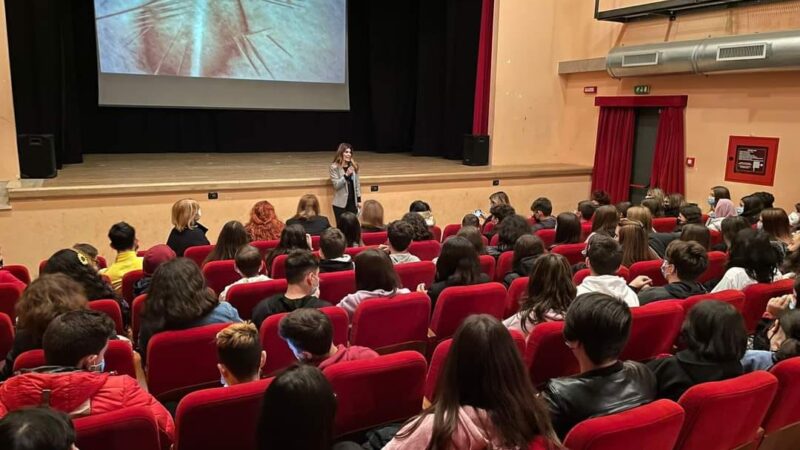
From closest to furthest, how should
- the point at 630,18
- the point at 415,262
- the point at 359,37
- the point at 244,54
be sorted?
1. the point at 415,262
2. the point at 630,18
3. the point at 244,54
4. the point at 359,37

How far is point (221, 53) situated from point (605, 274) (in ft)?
23.6

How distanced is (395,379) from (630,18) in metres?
7.75

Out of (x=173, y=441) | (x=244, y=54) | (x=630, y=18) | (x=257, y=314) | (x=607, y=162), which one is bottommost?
(x=173, y=441)

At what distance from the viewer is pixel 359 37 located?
11.0 m

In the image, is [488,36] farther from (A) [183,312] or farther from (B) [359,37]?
(A) [183,312]

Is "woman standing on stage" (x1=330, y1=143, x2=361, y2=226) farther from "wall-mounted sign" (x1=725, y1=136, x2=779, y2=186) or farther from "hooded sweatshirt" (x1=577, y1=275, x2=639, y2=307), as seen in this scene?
"wall-mounted sign" (x1=725, y1=136, x2=779, y2=186)

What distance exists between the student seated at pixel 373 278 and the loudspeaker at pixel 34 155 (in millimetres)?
5157

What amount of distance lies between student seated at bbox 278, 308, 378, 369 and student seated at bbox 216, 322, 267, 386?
12 centimetres

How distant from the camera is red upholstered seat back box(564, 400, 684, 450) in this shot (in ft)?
5.06

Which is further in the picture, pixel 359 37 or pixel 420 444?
pixel 359 37

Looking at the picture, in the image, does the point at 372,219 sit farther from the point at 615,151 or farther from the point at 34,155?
the point at 615,151

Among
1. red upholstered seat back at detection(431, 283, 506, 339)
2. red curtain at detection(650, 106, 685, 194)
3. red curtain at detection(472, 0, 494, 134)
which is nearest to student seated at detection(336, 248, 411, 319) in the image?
red upholstered seat back at detection(431, 283, 506, 339)

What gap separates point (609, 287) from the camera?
9.49 ft

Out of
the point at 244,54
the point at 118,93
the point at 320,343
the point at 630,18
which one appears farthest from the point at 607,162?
the point at 320,343
